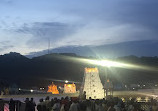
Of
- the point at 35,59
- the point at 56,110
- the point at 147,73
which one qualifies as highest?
the point at 35,59

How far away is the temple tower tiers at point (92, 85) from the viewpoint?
3875 centimetres

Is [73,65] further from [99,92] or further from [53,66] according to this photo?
[99,92]

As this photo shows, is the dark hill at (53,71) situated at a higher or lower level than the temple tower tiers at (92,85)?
higher

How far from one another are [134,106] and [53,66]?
14594 centimetres

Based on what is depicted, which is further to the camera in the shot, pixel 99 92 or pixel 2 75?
pixel 2 75

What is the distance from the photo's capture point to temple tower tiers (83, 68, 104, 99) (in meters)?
38.8

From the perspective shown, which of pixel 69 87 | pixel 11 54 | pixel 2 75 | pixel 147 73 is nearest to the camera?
pixel 69 87

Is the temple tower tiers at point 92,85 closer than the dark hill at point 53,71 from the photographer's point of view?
Yes

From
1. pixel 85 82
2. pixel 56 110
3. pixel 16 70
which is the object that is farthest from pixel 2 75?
pixel 56 110

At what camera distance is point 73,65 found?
157m

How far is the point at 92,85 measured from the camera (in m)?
38.9

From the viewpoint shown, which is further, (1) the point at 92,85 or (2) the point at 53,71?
(2) the point at 53,71

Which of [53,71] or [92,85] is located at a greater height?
[53,71]

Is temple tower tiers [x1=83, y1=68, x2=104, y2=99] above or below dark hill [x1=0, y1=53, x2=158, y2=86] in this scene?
below
